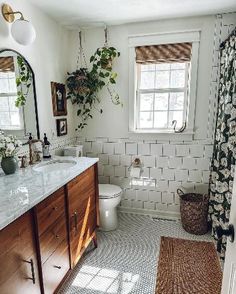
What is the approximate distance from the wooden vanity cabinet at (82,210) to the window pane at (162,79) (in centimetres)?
127

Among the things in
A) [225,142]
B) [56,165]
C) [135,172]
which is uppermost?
[225,142]

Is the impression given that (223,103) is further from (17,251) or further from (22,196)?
(17,251)

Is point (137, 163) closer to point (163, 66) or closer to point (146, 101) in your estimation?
point (146, 101)

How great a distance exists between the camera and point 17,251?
1.11m

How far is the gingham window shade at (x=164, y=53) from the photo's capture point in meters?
2.37

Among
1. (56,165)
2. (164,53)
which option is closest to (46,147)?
(56,165)

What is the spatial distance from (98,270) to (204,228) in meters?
1.26

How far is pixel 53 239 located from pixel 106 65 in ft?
6.27

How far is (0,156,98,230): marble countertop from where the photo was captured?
1088mm

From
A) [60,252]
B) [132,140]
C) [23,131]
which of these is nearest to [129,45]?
[132,140]

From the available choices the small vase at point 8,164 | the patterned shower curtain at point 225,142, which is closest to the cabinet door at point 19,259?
the small vase at point 8,164

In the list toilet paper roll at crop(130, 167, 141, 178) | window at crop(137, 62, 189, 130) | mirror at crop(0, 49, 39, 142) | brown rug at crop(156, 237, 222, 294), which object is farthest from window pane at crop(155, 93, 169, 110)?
brown rug at crop(156, 237, 222, 294)

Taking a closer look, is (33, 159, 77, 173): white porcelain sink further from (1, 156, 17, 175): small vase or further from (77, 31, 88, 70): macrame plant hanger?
(77, 31, 88, 70): macrame plant hanger

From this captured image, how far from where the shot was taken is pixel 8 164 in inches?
63.7
